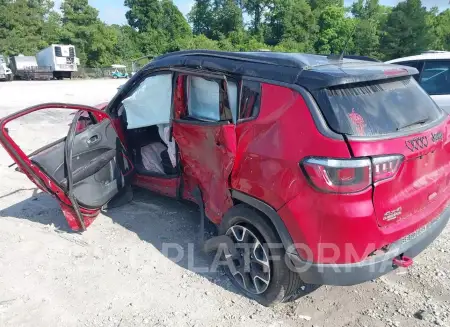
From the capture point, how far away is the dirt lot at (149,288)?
2758 mm

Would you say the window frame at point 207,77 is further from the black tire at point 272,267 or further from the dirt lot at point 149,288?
the dirt lot at point 149,288

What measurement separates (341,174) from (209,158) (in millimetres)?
1272

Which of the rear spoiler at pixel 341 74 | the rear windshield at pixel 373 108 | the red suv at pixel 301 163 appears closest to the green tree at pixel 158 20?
the red suv at pixel 301 163

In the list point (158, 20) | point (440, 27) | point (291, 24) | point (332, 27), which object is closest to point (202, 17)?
point (158, 20)

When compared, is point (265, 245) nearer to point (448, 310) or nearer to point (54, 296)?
point (448, 310)

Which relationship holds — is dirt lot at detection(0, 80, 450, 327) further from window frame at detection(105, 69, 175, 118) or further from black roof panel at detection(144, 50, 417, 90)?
black roof panel at detection(144, 50, 417, 90)

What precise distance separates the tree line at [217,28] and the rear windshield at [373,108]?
21.4 metres

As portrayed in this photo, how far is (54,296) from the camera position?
3.04 m

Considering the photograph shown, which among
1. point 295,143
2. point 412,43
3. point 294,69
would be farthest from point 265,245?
point 412,43

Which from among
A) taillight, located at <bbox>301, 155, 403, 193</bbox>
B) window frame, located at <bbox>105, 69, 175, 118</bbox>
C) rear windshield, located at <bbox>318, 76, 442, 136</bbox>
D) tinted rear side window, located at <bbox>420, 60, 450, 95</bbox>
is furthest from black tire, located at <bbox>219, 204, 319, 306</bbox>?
tinted rear side window, located at <bbox>420, 60, 450, 95</bbox>

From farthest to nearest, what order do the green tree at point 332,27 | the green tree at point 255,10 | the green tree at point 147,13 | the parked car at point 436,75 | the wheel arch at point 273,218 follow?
the green tree at point 255,10 → the green tree at point 332,27 → the green tree at point 147,13 → the parked car at point 436,75 → the wheel arch at point 273,218

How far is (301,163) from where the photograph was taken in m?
2.33

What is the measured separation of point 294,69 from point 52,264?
2.74m

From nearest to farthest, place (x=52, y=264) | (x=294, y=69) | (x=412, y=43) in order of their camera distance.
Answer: (x=294, y=69) → (x=52, y=264) → (x=412, y=43)
